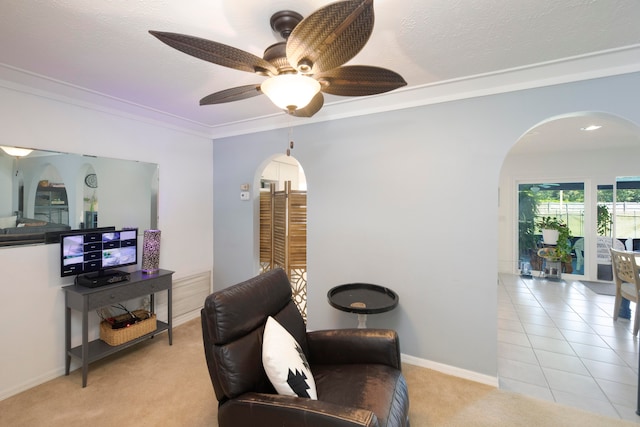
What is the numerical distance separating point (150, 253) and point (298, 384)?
83.7 inches

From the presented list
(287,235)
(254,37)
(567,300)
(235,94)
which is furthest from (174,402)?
(567,300)

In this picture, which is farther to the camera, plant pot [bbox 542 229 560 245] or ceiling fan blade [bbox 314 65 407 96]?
plant pot [bbox 542 229 560 245]

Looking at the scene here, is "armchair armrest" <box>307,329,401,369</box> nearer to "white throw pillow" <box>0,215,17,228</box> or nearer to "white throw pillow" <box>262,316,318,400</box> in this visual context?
"white throw pillow" <box>262,316,318,400</box>

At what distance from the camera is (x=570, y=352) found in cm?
263

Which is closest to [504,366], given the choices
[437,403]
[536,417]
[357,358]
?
[536,417]

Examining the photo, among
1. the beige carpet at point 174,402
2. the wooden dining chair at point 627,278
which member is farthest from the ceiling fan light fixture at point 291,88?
the wooden dining chair at point 627,278

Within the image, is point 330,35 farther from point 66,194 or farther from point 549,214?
point 549,214

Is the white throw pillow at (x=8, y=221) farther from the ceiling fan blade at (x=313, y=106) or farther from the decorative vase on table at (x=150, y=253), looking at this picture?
the ceiling fan blade at (x=313, y=106)

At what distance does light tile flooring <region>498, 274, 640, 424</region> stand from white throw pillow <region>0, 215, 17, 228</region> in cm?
397

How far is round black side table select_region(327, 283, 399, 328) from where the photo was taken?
2.07 m

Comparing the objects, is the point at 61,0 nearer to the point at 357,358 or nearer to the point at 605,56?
the point at 357,358

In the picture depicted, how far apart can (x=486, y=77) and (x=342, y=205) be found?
1540 mm

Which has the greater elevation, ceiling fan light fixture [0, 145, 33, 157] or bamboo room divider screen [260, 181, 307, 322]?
ceiling fan light fixture [0, 145, 33, 157]

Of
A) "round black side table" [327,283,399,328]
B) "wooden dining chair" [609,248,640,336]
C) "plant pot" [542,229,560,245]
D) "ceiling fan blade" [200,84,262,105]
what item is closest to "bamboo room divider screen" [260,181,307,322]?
"round black side table" [327,283,399,328]
